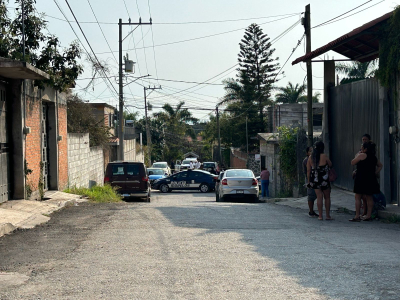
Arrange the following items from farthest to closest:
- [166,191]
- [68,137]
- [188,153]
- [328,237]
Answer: [188,153] < [166,191] < [68,137] < [328,237]

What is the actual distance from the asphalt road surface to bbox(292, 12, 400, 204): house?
2.59 meters

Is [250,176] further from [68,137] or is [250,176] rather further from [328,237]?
[328,237]

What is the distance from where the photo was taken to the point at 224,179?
20719 millimetres

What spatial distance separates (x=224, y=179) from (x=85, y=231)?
11386 mm

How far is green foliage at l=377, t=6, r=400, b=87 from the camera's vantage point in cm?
1216

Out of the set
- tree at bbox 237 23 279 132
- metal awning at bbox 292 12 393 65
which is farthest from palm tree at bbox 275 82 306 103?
metal awning at bbox 292 12 393 65

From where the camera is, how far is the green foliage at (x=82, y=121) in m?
28.7

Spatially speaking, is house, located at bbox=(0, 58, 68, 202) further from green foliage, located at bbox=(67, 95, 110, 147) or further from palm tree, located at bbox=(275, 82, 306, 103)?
palm tree, located at bbox=(275, 82, 306, 103)

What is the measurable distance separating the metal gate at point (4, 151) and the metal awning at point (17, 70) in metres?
0.49

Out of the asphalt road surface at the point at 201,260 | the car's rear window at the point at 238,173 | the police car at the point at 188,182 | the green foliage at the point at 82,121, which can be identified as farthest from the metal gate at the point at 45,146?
the police car at the point at 188,182

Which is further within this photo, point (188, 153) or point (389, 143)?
point (188, 153)

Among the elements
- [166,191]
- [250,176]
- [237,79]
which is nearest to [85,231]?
[250,176]

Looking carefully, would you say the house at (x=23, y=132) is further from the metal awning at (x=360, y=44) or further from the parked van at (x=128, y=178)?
the metal awning at (x=360, y=44)

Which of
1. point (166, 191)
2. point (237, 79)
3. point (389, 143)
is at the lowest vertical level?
point (166, 191)
